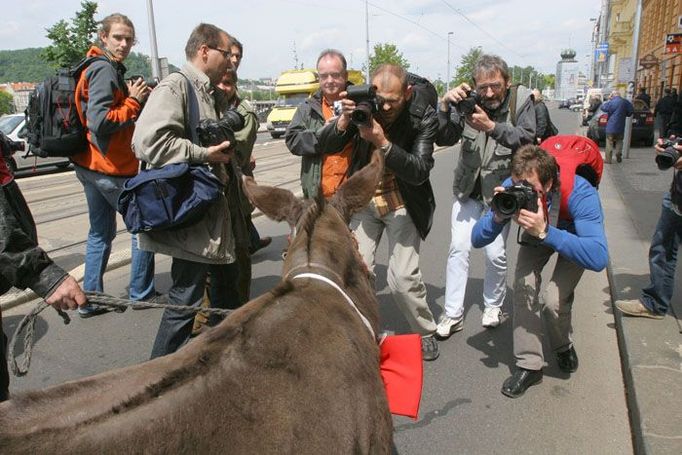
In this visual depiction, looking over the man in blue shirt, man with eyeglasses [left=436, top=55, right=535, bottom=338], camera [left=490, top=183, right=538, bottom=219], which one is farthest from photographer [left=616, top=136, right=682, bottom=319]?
the man in blue shirt

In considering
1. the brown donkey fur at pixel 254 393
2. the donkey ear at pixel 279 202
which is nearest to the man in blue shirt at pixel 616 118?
the donkey ear at pixel 279 202

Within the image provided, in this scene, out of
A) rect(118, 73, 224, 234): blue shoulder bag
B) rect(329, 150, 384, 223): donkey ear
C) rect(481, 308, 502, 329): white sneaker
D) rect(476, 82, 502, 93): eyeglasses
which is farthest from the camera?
rect(481, 308, 502, 329): white sneaker

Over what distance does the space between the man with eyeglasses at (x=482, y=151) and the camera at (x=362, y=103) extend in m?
0.78

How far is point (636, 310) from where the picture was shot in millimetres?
4422

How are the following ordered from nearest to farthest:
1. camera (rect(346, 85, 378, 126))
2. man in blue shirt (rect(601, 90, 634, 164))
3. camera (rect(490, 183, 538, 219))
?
camera (rect(490, 183, 538, 219))
camera (rect(346, 85, 378, 126))
man in blue shirt (rect(601, 90, 634, 164))

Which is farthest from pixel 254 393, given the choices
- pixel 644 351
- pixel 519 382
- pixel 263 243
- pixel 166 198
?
pixel 263 243

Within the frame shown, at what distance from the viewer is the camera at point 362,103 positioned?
319 centimetres

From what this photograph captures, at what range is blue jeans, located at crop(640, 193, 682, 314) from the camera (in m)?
4.29

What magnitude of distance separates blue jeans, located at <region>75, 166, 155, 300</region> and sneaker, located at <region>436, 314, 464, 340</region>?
2677mm

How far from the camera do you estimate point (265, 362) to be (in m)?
1.51

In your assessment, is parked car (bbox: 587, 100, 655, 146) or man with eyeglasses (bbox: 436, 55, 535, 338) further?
parked car (bbox: 587, 100, 655, 146)

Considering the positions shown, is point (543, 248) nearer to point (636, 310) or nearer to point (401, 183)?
point (401, 183)

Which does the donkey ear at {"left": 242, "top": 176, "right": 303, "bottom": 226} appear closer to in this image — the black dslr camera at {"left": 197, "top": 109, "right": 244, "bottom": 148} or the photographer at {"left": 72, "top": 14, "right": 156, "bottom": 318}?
the black dslr camera at {"left": 197, "top": 109, "right": 244, "bottom": 148}

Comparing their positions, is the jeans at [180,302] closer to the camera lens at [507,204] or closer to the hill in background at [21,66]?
the camera lens at [507,204]
